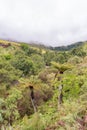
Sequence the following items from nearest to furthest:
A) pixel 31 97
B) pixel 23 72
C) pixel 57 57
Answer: pixel 31 97
pixel 23 72
pixel 57 57

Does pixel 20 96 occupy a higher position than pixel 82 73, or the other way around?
pixel 82 73

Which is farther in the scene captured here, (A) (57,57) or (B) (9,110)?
(A) (57,57)

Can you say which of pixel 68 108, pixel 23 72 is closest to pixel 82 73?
pixel 68 108

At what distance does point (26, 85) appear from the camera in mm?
24594

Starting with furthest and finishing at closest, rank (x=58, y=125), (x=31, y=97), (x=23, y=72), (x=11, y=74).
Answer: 1. (x=23, y=72)
2. (x=11, y=74)
3. (x=31, y=97)
4. (x=58, y=125)

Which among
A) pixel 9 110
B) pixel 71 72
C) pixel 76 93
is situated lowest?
pixel 9 110

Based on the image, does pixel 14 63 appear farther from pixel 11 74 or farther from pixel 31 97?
pixel 31 97

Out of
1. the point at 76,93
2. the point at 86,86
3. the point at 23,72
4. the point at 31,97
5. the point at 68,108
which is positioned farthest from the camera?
the point at 23,72

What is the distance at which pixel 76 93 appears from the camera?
24062mm

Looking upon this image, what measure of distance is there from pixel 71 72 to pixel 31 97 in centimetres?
459

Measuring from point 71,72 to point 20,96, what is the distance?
5534 mm

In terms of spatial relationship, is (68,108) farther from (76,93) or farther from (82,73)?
(82,73)

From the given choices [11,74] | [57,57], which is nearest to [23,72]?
[11,74]

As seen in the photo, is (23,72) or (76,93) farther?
(23,72)
